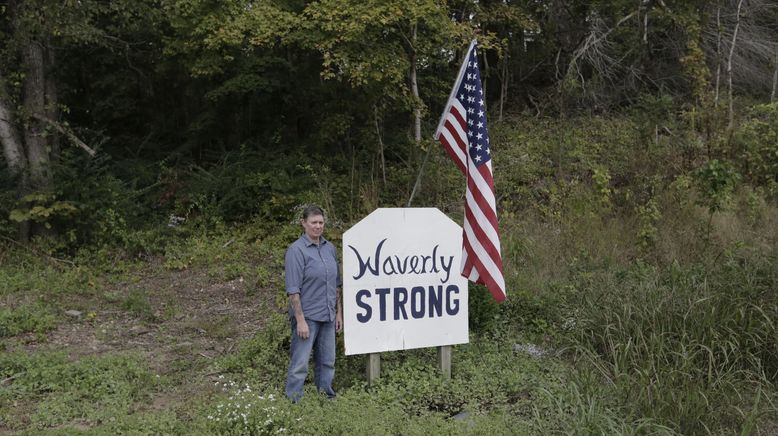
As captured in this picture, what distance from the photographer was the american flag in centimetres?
596

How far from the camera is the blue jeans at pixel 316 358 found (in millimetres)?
5367

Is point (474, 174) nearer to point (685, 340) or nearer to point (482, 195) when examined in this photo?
point (482, 195)

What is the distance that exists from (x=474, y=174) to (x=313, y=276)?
1.74 meters

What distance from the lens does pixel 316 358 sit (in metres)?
5.62

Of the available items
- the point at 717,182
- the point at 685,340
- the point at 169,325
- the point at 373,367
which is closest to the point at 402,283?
the point at 373,367

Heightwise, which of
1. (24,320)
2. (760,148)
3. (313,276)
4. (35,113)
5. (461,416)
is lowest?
(24,320)

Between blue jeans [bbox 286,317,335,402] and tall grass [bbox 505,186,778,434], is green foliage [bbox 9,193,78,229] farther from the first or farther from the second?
tall grass [bbox 505,186,778,434]

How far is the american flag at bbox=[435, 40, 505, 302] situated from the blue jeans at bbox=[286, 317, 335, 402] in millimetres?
1350

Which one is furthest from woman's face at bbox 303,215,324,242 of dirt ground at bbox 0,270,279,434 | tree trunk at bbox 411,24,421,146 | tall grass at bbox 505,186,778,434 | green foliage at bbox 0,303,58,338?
tree trunk at bbox 411,24,421,146

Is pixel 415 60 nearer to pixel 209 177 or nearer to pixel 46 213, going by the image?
pixel 209 177

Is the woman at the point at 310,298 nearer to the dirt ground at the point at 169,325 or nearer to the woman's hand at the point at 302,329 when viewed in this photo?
the woman's hand at the point at 302,329

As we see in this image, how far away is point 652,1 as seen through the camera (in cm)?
1478

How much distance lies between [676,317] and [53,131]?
367 inches

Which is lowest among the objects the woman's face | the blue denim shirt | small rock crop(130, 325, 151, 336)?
small rock crop(130, 325, 151, 336)
